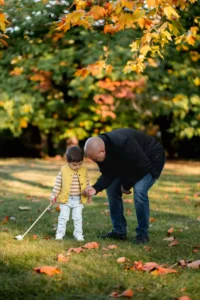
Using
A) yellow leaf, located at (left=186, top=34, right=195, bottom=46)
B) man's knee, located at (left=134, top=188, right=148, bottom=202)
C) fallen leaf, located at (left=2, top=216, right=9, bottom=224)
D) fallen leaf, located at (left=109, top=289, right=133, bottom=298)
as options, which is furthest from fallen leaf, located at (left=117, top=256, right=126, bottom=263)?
yellow leaf, located at (left=186, top=34, right=195, bottom=46)

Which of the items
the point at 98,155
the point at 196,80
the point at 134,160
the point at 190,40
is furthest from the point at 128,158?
the point at 196,80

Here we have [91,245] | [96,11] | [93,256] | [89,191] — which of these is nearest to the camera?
[93,256]

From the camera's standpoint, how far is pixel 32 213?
341 inches

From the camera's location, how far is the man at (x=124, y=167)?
587cm

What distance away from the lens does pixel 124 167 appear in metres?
6.02

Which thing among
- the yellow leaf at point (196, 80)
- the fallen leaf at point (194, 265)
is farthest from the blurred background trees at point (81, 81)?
the fallen leaf at point (194, 265)

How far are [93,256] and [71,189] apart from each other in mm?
1176

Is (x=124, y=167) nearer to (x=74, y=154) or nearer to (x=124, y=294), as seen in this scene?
(x=74, y=154)

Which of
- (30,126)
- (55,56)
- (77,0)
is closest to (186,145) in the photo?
(30,126)

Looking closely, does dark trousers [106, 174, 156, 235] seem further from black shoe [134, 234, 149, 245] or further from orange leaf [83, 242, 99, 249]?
orange leaf [83, 242, 99, 249]

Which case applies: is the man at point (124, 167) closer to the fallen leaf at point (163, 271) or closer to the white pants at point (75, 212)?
the white pants at point (75, 212)

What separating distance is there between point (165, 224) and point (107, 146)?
2443 mm

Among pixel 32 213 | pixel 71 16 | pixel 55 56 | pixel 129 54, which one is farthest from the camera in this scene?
pixel 55 56

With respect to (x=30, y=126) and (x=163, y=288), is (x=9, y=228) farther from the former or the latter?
(x=30, y=126)
